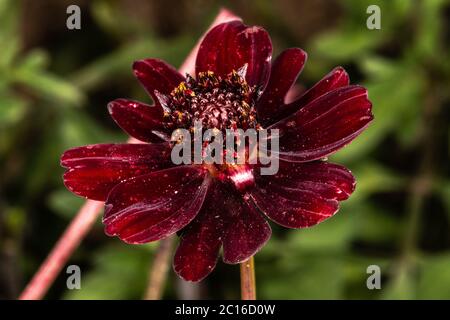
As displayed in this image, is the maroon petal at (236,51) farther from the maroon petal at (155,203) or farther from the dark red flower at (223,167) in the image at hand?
the maroon petal at (155,203)

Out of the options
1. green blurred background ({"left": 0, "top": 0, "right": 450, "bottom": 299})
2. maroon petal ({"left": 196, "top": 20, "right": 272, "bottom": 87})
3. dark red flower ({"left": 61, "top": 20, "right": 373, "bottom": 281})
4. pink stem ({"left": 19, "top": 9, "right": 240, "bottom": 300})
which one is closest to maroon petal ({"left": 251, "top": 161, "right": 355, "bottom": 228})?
dark red flower ({"left": 61, "top": 20, "right": 373, "bottom": 281})

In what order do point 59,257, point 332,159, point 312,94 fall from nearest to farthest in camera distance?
1. point 312,94
2. point 59,257
3. point 332,159

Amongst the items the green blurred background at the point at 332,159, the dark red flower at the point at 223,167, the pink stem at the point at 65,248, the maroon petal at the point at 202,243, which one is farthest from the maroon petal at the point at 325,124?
the green blurred background at the point at 332,159

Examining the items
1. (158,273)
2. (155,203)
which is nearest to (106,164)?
(155,203)

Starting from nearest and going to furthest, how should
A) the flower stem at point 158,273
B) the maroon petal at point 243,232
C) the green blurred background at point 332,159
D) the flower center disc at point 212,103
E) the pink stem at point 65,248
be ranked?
1. the maroon petal at point 243,232
2. the flower center disc at point 212,103
3. the pink stem at point 65,248
4. the flower stem at point 158,273
5. the green blurred background at point 332,159

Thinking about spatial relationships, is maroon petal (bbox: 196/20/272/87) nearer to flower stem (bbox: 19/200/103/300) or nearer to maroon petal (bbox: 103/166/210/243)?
maroon petal (bbox: 103/166/210/243)

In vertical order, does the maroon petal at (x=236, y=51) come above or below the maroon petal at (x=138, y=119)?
above

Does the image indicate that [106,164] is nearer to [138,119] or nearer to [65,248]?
[138,119]
